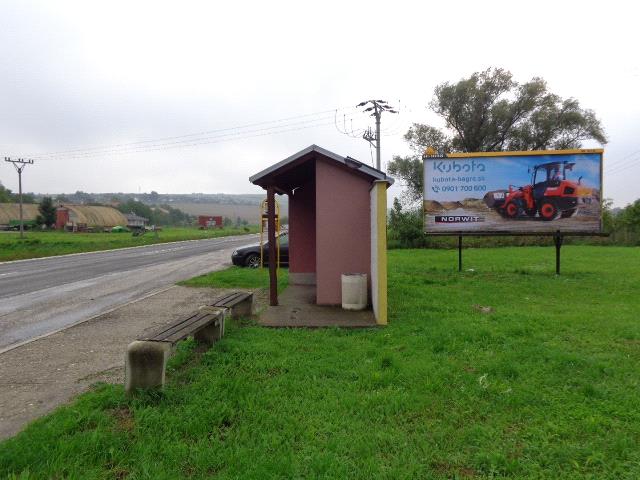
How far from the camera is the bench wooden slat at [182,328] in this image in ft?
14.6

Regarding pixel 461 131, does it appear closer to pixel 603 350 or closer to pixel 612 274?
pixel 612 274

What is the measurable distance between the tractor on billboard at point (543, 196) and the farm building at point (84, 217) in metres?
74.6

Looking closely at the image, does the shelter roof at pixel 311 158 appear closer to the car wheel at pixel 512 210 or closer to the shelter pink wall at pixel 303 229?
the shelter pink wall at pixel 303 229

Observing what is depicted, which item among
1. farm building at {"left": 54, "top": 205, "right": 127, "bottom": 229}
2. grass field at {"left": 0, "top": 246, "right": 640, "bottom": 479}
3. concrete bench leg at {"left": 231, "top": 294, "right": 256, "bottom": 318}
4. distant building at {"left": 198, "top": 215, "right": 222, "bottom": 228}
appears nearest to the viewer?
grass field at {"left": 0, "top": 246, "right": 640, "bottom": 479}

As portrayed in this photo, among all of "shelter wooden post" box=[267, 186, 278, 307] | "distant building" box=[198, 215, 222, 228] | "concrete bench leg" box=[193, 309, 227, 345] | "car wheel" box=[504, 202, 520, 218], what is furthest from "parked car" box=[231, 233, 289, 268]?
"distant building" box=[198, 215, 222, 228]

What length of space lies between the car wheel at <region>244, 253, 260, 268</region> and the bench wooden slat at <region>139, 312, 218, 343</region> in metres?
11.2

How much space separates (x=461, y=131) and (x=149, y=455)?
40.0 metres

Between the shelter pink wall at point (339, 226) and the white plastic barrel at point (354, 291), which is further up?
the shelter pink wall at point (339, 226)

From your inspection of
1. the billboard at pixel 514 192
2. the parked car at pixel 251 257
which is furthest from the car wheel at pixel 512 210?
the parked car at pixel 251 257

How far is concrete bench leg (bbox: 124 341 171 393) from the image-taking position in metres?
4.16

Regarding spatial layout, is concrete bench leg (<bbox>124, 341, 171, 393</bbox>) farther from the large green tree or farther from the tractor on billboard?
the large green tree

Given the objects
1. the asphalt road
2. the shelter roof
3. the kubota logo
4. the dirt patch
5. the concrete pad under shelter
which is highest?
the kubota logo

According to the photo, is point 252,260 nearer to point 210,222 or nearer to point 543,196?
point 543,196

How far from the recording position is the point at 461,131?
3950 centimetres
